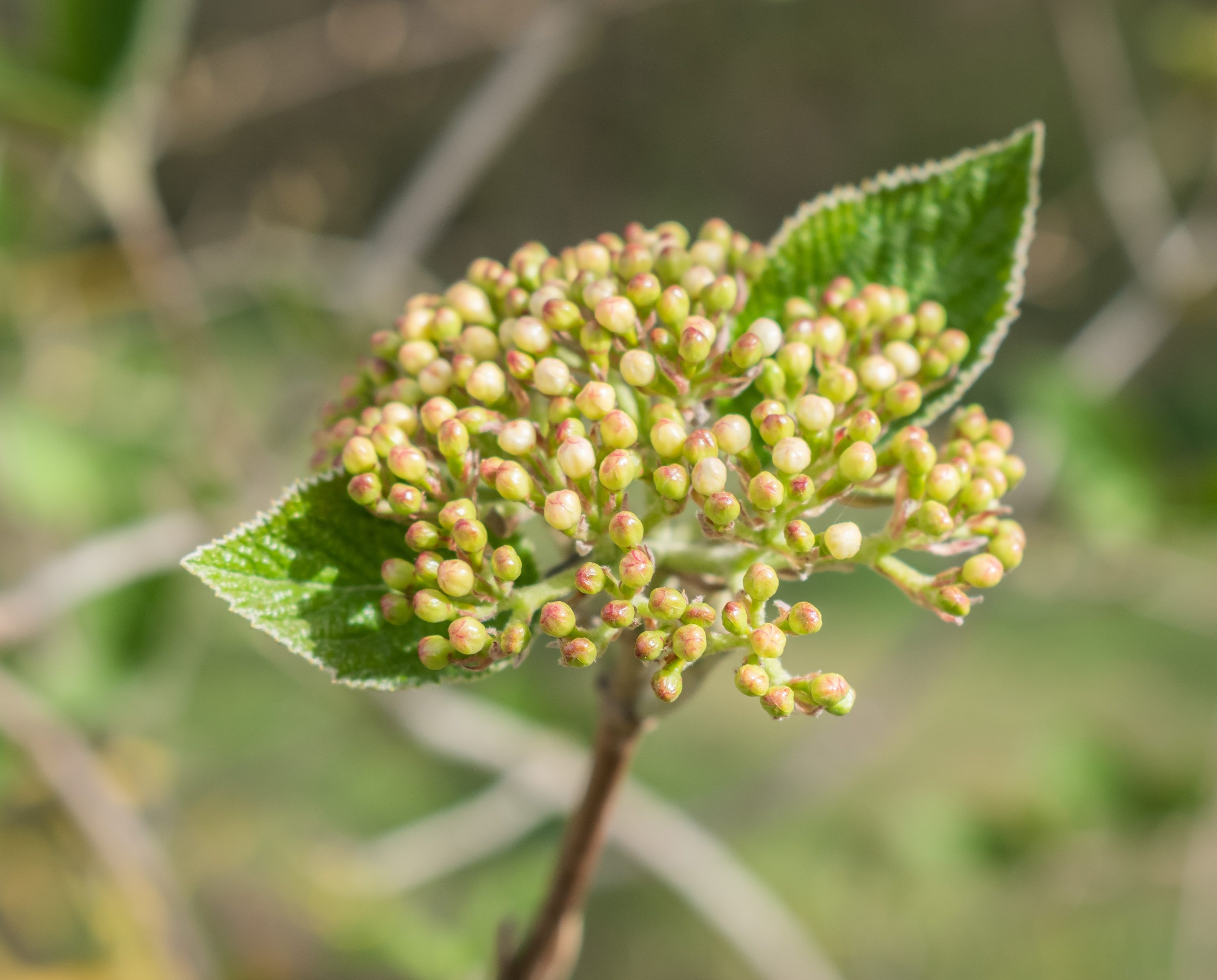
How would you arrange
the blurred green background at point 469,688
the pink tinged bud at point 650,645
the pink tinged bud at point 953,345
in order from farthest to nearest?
the blurred green background at point 469,688
the pink tinged bud at point 953,345
the pink tinged bud at point 650,645

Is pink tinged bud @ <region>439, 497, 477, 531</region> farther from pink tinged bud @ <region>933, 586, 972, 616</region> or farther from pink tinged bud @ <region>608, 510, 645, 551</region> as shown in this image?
pink tinged bud @ <region>933, 586, 972, 616</region>

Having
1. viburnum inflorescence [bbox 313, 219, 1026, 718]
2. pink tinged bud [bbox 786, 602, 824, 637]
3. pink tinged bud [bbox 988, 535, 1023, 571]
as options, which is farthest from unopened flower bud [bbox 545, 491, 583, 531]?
pink tinged bud [bbox 988, 535, 1023, 571]

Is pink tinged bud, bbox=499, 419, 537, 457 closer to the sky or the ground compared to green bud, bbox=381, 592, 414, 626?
closer to the sky

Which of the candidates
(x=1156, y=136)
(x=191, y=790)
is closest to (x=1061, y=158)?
(x=1156, y=136)

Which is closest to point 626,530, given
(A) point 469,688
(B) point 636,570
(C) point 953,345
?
(B) point 636,570

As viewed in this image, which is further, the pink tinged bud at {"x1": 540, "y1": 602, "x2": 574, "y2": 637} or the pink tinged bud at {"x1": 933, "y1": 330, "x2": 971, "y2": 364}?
the pink tinged bud at {"x1": 933, "y1": 330, "x2": 971, "y2": 364}

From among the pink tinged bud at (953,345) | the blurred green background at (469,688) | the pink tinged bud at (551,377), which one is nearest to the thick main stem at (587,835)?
the blurred green background at (469,688)

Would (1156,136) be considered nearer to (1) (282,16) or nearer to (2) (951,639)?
(2) (951,639)

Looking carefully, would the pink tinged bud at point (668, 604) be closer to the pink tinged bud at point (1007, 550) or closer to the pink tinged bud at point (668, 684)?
the pink tinged bud at point (668, 684)
